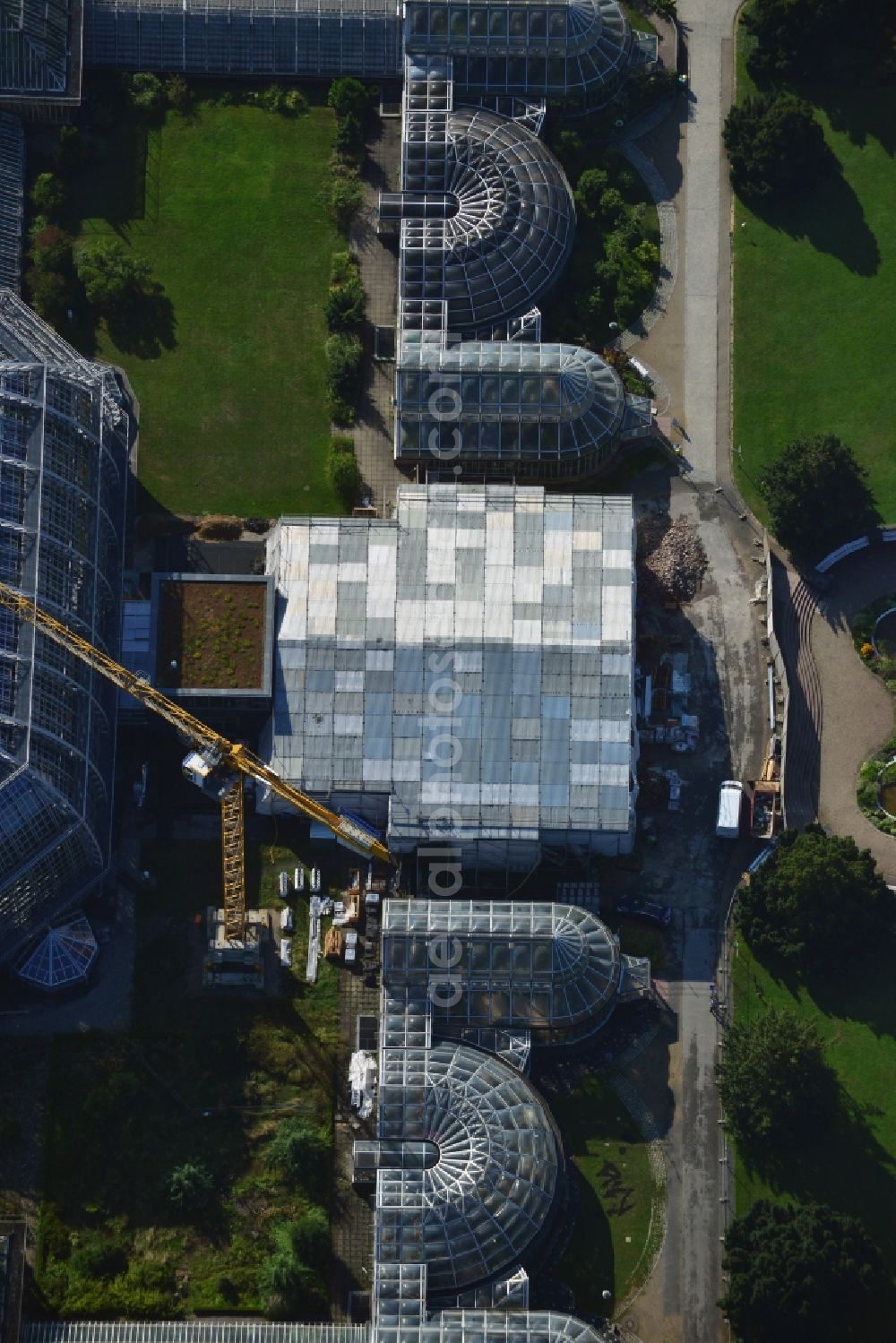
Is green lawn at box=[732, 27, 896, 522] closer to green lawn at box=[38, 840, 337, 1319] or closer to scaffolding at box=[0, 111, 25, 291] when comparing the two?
green lawn at box=[38, 840, 337, 1319]

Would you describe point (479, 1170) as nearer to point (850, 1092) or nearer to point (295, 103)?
point (850, 1092)

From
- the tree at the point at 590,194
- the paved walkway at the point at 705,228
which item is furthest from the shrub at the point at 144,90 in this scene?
the paved walkway at the point at 705,228

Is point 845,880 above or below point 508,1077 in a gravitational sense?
above

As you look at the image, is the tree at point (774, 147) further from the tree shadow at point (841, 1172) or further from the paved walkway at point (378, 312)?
the tree shadow at point (841, 1172)

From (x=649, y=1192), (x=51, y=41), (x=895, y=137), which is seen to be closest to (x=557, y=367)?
(x=895, y=137)

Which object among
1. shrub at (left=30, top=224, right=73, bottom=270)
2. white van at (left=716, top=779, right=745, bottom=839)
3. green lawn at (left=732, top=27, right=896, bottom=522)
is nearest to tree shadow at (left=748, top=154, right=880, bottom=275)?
green lawn at (left=732, top=27, right=896, bottom=522)

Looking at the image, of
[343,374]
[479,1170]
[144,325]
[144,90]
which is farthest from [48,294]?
[479,1170]

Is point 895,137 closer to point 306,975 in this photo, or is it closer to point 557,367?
point 557,367
